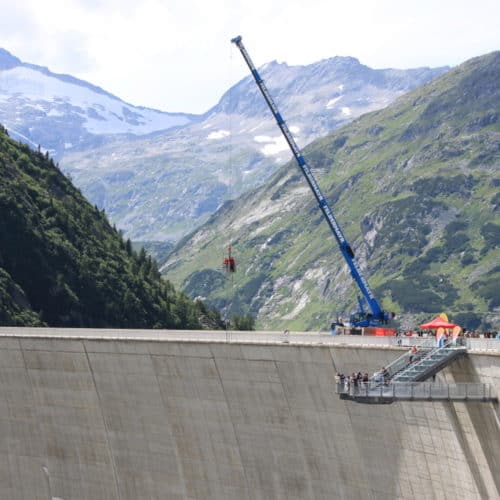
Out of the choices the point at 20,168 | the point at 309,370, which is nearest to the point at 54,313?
the point at 20,168

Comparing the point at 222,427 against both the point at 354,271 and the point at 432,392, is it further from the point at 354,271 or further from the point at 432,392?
the point at 354,271

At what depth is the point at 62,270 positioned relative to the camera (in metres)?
154

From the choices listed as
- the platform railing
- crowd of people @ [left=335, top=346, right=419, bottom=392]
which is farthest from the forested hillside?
the platform railing

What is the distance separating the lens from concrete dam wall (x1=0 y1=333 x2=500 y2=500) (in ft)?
183

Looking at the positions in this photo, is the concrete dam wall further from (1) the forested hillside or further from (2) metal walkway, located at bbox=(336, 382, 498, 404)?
(1) the forested hillside

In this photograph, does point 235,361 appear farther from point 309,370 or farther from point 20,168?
point 20,168

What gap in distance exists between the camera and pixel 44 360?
85.5m

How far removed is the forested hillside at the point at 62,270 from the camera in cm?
14638

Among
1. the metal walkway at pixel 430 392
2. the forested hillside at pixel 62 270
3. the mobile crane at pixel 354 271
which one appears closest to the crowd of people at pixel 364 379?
the metal walkway at pixel 430 392

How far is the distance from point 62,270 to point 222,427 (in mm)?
86413

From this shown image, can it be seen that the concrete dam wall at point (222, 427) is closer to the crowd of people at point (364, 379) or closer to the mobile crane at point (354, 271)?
the crowd of people at point (364, 379)

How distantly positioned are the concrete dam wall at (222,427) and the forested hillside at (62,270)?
45260 mm

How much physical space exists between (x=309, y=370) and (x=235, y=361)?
6.48m

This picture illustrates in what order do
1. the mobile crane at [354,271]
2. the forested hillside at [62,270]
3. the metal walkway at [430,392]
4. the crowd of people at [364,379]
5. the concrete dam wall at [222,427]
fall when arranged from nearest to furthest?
the metal walkway at [430,392] → the crowd of people at [364,379] → the concrete dam wall at [222,427] → the mobile crane at [354,271] → the forested hillside at [62,270]
